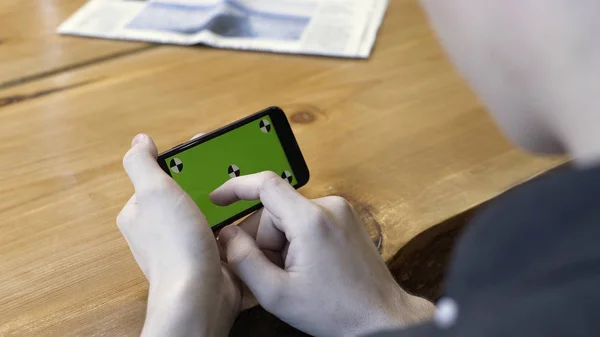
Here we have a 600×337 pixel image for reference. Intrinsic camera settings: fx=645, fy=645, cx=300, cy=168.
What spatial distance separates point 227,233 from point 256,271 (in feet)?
0.19

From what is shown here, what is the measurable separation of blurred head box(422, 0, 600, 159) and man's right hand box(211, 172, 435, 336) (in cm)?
17

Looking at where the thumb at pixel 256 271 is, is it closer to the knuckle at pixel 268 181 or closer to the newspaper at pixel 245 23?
the knuckle at pixel 268 181

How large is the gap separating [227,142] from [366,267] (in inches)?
7.0

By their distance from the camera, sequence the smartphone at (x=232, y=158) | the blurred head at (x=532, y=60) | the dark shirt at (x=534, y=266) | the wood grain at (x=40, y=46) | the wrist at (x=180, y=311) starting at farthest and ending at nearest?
the wood grain at (x=40, y=46) < the smartphone at (x=232, y=158) < the wrist at (x=180, y=311) < the blurred head at (x=532, y=60) < the dark shirt at (x=534, y=266)

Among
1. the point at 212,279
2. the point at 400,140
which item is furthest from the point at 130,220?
the point at 400,140

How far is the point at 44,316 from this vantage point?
54cm

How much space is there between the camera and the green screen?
59cm

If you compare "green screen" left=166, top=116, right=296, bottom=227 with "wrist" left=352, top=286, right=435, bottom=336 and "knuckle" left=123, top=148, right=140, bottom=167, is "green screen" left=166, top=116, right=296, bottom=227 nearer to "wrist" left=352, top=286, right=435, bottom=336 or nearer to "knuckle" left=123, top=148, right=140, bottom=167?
"knuckle" left=123, top=148, right=140, bottom=167

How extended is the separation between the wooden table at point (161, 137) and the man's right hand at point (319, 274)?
0.25 feet

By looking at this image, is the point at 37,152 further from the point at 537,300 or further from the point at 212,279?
the point at 537,300

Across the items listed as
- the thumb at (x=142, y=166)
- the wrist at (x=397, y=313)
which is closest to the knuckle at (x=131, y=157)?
the thumb at (x=142, y=166)

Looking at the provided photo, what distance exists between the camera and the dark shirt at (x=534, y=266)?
240mm

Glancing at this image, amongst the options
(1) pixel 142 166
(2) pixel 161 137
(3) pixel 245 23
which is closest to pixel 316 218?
(1) pixel 142 166

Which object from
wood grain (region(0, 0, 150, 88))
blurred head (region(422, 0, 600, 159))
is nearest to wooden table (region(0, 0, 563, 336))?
wood grain (region(0, 0, 150, 88))
